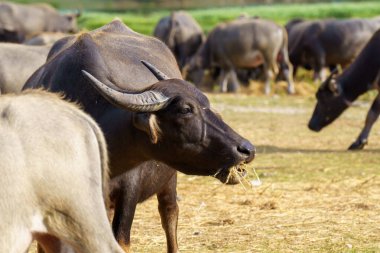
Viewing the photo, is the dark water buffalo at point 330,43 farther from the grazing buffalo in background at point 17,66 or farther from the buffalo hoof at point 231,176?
the buffalo hoof at point 231,176

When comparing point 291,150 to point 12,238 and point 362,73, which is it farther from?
point 12,238

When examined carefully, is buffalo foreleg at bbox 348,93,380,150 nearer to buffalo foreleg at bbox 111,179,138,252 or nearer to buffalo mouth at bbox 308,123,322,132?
buffalo mouth at bbox 308,123,322,132

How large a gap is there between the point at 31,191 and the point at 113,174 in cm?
203

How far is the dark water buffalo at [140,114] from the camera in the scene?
6.45m

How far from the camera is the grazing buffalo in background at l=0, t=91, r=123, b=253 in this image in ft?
15.8

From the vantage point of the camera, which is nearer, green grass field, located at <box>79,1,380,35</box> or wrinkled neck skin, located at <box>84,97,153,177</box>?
wrinkled neck skin, located at <box>84,97,153,177</box>

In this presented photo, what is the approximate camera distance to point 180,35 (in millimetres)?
33000

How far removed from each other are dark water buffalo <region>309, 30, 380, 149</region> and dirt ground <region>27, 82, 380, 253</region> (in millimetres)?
450

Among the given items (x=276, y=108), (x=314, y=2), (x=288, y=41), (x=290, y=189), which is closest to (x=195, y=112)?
(x=290, y=189)

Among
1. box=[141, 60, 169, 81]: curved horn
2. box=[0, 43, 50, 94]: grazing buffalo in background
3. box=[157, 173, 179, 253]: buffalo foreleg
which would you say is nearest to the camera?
box=[141, 60, 169, 81]: curved horn

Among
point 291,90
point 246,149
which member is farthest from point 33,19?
point 246,149

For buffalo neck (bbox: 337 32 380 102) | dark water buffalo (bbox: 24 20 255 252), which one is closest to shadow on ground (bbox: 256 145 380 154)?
buffalo neck (bbox: 337 32 380 102)

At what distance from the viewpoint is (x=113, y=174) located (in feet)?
22.5

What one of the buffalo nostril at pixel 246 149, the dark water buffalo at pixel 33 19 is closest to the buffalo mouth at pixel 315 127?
the buffalo nostril at pixel 246 149
